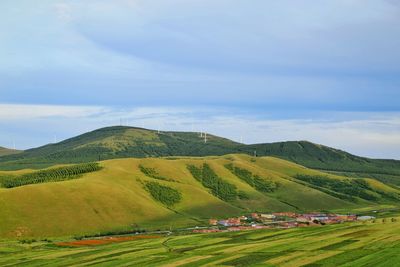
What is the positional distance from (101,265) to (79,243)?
5497 cm

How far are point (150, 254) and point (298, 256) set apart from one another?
1360 inches

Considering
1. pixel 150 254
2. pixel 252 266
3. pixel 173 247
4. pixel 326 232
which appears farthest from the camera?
pixel 326 232

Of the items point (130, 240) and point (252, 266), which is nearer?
point (252, 266)

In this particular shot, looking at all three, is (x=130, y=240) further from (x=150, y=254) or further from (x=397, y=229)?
(x=397, y=229)

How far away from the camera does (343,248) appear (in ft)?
376

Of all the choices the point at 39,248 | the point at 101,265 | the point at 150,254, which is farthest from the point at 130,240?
the point at 101,265

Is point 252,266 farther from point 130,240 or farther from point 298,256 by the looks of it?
point 130,240

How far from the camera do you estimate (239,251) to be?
121 m

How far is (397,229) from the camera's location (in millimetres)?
144875

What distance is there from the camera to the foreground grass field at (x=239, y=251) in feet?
336

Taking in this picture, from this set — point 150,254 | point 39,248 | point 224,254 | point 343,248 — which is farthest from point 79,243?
point 343,248

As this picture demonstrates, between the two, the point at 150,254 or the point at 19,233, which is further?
the point at 19,233

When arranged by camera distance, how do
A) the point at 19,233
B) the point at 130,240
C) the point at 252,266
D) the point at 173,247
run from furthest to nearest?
the point at 19,233 < the point at 130,240 < the point at 173,247 < the point at 252,266

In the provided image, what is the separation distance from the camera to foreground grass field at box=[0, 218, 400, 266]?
4038 inches
